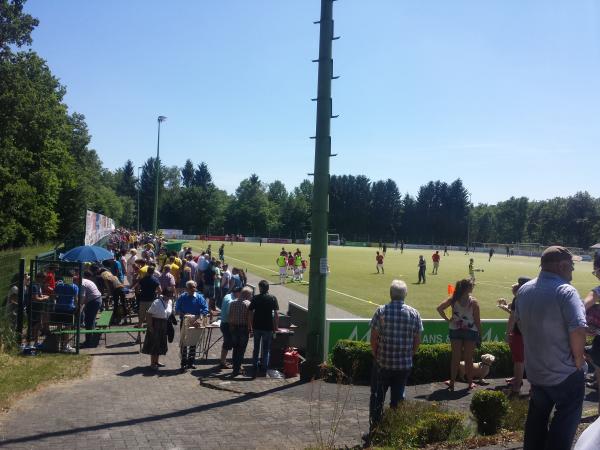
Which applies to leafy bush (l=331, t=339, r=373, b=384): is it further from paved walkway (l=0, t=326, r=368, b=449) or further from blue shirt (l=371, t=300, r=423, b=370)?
blue shirt (l=371, t=300, r=423, b=370)

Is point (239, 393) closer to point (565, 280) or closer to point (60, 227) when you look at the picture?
point (565, 280)

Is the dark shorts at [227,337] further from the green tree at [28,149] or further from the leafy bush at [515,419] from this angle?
the green tree at [28,149]

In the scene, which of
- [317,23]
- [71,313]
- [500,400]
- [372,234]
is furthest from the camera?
[372,234]

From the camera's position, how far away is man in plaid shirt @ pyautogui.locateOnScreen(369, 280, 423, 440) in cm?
641

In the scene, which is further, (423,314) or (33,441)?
(423,314)

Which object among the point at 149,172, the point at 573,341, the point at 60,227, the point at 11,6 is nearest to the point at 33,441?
the point at 573,341

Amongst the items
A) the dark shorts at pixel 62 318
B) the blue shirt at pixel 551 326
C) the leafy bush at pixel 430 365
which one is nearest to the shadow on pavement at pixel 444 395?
the leafy bush at pixel 430 365

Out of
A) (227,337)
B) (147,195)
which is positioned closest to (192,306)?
(227,337)

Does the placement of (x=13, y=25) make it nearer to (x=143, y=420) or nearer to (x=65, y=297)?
(x=65, y=297)

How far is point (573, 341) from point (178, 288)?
1804cm

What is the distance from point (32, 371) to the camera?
399 inches

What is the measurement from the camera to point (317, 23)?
403 inches

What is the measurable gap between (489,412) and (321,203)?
5.02 meters

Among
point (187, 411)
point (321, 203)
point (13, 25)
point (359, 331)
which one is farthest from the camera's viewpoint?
point (13, 25)
